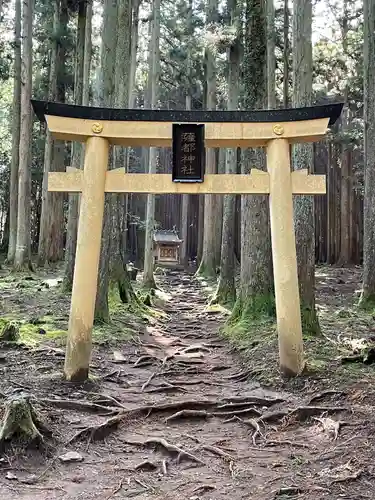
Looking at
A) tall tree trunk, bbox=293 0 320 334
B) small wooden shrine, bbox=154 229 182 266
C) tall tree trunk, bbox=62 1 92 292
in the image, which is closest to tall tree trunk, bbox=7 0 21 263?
tall tree trunk, bbox=62 1 92 292

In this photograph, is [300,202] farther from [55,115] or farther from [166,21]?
[166,21]

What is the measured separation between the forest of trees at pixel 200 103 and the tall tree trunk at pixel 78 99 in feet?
0.12

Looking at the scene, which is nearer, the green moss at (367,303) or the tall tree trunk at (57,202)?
the green moss at (367,303)

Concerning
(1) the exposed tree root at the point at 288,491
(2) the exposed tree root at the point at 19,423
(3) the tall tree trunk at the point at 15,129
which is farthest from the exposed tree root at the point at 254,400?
(3) the tall tree trunk at the point at 15,129

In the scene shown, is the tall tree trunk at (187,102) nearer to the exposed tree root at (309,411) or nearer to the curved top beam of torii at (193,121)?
the curved top beam of torii at (193,121)

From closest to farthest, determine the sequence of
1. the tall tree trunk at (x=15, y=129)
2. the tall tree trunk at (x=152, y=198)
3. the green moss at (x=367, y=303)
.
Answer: the green moss at (x=367, y=303), the tall tree trunk at (x=152, y=198), the tall tree trunk at (x=15, y=129)

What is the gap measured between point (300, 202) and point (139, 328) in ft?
13.3

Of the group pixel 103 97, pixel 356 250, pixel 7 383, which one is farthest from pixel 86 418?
pixel 356 250

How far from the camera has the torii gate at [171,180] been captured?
606cm

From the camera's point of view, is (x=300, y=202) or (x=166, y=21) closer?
(x=300, y=202)

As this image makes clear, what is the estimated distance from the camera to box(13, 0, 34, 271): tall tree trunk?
16391 millimetres

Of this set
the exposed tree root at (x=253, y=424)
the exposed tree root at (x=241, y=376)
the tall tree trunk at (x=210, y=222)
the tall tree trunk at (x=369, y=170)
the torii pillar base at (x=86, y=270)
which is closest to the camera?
the exposed tree root at (x=253, y=424)

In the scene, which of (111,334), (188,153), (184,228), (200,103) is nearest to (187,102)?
(200,103)

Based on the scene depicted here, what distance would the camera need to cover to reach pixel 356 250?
24.8 metres
